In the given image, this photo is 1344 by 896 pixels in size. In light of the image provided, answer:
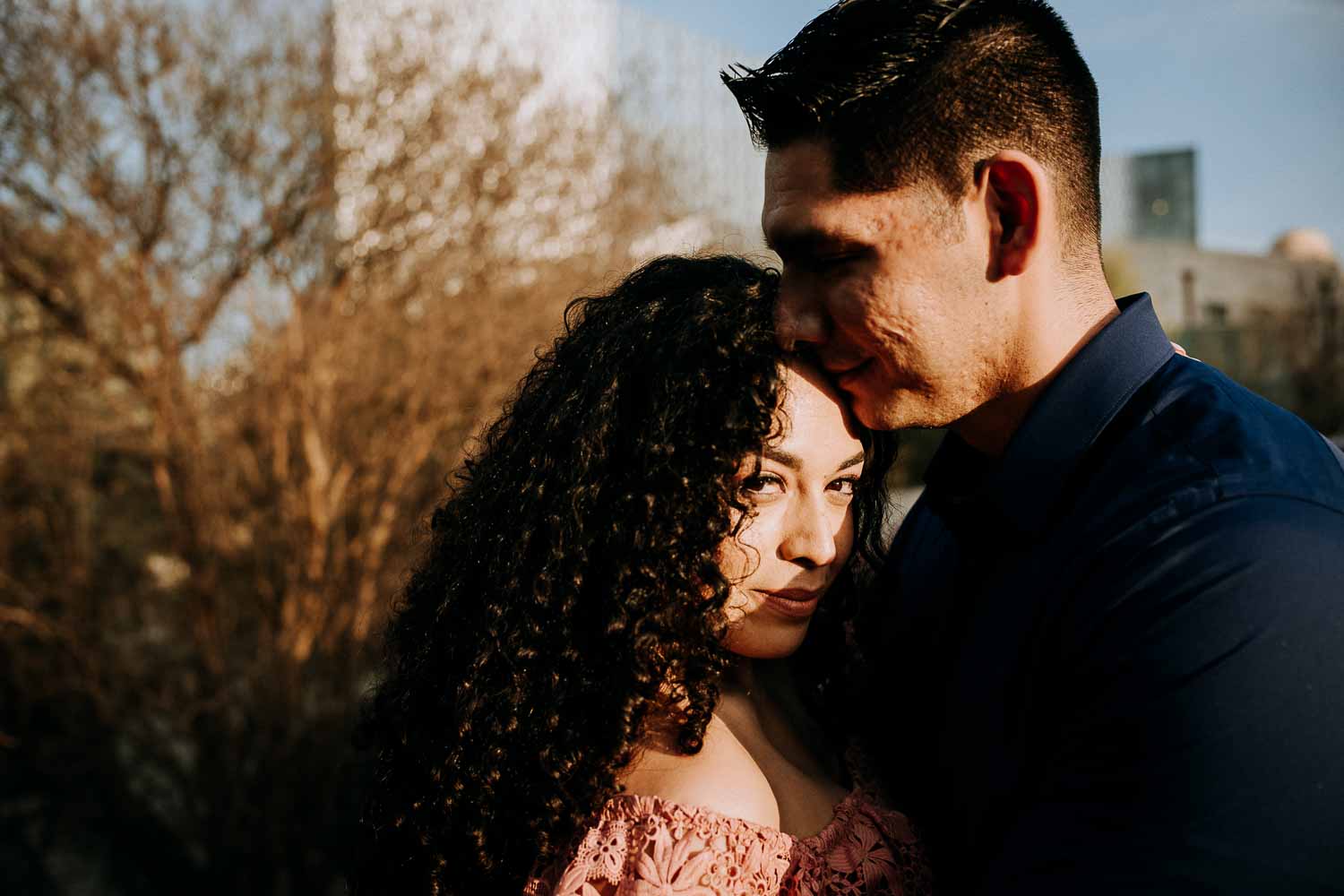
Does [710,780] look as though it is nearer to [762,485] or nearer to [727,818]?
[727,818]

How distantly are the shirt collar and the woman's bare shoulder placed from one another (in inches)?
24.6

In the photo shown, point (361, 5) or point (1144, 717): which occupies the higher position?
point (361, 5)

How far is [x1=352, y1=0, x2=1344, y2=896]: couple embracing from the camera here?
1.78m

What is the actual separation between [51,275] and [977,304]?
5609 millimetres

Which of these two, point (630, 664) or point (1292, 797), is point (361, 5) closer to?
point (630, 664)

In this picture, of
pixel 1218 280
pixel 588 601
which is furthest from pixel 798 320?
pixel 1218 280

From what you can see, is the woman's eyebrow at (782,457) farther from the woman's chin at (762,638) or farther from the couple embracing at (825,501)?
the woman's chin at (762,638)

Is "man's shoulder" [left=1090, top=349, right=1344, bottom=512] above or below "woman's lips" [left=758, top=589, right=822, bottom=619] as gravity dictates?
above

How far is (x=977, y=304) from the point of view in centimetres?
197

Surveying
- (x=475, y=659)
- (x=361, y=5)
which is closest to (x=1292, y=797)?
(x=475, y=659)

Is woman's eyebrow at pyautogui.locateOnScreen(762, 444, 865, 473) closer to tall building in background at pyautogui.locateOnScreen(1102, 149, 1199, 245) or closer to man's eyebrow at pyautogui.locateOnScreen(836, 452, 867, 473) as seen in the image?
man's eyebrow at pyautogui.locateOnScreen(836, 452, 867, 473)

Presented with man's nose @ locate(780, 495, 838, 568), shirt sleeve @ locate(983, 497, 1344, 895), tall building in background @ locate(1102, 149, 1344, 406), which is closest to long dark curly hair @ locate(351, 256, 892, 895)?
man's nose @ locate(780, 495, 838, 568)

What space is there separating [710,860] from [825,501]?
0.66m

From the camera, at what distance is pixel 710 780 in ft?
6.12
